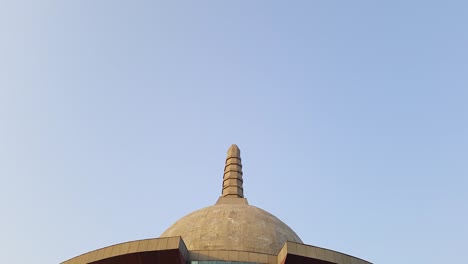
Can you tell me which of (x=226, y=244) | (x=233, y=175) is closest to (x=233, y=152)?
(x=233, y=175)

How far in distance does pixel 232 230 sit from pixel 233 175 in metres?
13.2

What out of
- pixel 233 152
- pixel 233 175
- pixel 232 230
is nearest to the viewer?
pixel 232 230

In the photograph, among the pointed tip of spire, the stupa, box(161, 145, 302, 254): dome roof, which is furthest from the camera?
the pointed tip of spire

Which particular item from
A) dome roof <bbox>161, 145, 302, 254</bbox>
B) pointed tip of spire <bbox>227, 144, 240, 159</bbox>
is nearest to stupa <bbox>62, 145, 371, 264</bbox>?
dome roof <bbox>161, 145, 302, 254</bbox>

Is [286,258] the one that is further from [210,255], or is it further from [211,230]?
[211,230]

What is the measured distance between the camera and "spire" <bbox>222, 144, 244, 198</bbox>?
44.8 m

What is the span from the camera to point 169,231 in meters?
36.0

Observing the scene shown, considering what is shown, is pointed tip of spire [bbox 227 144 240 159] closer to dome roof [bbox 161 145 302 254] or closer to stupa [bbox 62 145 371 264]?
stupa [bbox 62 145 371 264]

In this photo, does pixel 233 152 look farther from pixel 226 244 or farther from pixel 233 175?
pixel 226 244

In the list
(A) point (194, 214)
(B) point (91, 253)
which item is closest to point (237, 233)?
(A) point (194, 214)

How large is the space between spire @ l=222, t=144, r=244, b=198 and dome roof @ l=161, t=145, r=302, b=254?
6.71 meters

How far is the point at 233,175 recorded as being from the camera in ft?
152

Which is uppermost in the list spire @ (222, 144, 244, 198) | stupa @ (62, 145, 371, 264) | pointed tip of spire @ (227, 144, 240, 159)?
pointed tip of spire @ (227, 144, 240, 159)

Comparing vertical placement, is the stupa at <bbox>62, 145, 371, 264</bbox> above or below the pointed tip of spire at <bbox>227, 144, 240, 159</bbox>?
below
